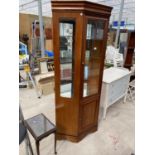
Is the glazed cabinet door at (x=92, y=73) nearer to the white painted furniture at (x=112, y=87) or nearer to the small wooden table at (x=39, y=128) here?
the white painted furniture at (x=112, y=87)

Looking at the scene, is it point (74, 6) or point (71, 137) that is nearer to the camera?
point (74, 6)

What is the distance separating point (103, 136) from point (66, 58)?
1.40 metres

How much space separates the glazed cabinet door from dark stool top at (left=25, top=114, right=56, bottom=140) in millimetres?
520

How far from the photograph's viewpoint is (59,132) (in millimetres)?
2031

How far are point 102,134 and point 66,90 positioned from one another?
1.02 m

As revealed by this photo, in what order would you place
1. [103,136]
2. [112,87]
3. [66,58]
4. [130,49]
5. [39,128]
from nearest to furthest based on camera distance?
[39,128] → [66,58] → [103,136] → [112,87] → [130,49]

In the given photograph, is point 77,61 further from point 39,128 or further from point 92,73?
point 39,128

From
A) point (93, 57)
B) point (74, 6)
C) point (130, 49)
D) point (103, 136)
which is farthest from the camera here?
point (130, 49)

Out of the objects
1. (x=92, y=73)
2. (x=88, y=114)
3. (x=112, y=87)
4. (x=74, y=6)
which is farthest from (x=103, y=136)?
(x=74, y=6)

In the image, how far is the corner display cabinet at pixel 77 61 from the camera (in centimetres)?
144

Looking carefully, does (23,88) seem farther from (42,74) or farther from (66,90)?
(66,90)

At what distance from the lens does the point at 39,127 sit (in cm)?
155

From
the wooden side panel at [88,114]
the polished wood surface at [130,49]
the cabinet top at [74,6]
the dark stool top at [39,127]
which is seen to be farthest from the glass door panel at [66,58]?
the polished wood surface at [130,49]
